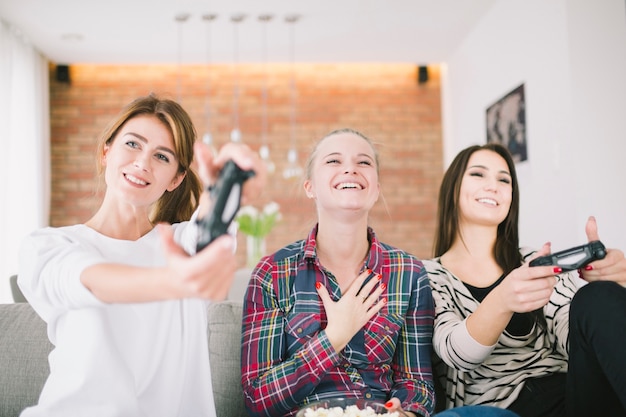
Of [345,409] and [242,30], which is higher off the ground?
[242,30]

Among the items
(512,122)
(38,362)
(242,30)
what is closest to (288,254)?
(38,362)

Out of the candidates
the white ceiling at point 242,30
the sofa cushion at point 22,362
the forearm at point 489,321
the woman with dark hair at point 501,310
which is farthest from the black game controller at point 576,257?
the white ceiling at point 242,30

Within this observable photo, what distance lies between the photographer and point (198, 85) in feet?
18.6

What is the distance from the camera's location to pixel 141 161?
3.87 feet

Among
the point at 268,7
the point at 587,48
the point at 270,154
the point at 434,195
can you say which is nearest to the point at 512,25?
the point at 587,48

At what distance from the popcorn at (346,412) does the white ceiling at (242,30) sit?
3.51m

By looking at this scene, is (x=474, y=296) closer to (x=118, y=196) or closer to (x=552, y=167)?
(x=118, y=196)

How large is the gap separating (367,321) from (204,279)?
2.60 feet

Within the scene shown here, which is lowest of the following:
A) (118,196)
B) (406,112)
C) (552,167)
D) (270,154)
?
(118,196)

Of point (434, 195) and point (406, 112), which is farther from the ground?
point (406, 112)

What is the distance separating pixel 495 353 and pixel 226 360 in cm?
78

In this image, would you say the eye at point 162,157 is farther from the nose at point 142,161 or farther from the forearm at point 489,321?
the forearm at point 489,321

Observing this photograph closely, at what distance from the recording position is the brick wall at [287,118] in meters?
5.65

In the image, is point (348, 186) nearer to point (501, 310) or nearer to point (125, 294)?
point (501, 310)
